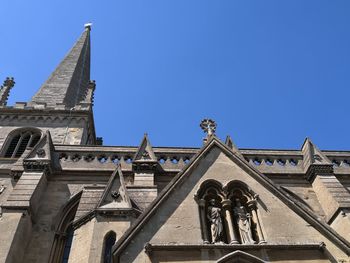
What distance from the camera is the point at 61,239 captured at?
1214 centimetres

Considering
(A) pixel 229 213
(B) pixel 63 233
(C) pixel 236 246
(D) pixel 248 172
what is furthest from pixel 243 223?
(B) pixel 63 233

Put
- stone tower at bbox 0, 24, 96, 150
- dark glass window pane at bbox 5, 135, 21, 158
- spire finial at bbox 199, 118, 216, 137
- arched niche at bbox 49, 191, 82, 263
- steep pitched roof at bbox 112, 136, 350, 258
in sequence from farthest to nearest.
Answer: stone tower at bbox 0, 24, 96, 150
dark glass window pane at bbox 5, 135, 21, 158
spire finial at bbox 199, 118, 216, 137
arched niche at bbox 49, 191, 82, 263
steep pitched roof at bbox 112, 136, 350, 258

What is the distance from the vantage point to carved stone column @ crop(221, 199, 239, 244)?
909 cm

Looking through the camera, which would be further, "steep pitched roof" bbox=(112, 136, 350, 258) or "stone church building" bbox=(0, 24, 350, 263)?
"stone church building" bbox=(0, 24, 350, 263)

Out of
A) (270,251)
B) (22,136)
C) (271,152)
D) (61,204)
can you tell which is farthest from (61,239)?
(22,136)

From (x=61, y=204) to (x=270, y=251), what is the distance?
7.29m

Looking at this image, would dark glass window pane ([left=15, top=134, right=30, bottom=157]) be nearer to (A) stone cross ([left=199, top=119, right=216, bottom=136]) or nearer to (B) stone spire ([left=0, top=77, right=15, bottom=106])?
(B) stone spire ([left=0, top=77, right=15, bottom=106])

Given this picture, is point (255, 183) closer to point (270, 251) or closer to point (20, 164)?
point (270, 251)

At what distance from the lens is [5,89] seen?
2822 centimetres

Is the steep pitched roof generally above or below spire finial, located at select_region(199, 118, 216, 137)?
below

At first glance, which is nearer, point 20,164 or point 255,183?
point 255,183

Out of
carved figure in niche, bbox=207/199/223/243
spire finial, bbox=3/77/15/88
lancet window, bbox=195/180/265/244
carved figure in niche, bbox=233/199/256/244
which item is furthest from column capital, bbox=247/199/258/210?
spire finial, bbox=3/77/15/88

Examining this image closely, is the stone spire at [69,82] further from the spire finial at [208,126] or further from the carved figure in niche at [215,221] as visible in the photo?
the carved figure in niche at [215,221]

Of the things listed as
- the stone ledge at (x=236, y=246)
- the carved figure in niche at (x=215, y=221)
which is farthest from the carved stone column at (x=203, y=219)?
the stone ledge at (x=236, y=246)
